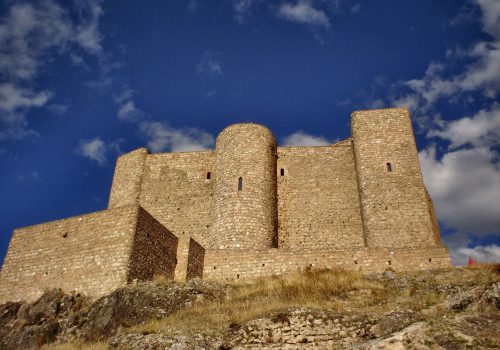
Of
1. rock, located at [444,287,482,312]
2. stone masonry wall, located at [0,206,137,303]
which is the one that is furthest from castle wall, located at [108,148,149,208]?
rock, located at [444,287,482,312]

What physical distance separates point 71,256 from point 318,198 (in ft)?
40.3

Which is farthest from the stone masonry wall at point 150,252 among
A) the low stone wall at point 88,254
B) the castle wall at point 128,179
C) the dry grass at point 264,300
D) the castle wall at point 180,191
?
the castle wall at point 128,179

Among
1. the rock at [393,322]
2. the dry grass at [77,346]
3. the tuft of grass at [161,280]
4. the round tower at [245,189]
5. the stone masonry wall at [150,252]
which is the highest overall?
the round tower at [245,189]

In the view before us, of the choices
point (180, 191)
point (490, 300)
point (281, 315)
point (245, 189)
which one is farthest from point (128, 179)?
point (490, 300)

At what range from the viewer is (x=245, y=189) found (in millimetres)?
22016

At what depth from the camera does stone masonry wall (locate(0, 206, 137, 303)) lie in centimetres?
1585

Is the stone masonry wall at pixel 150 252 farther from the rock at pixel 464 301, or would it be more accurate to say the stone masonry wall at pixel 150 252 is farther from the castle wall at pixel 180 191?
the rock at pixel 464 301

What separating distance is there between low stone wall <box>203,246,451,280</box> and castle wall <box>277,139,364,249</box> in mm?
4291

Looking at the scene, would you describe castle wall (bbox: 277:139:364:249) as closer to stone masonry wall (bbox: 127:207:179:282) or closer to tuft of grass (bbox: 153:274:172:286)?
stone masonry wall (bbox: 127:207:179:282)

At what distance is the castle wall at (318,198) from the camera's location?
22625 mm

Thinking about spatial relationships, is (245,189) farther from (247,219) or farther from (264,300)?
(264,300)

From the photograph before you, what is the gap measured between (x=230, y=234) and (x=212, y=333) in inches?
432

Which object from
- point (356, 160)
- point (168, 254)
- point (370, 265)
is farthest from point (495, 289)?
point (356, 160)

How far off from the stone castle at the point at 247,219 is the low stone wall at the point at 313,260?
0.04 metres
